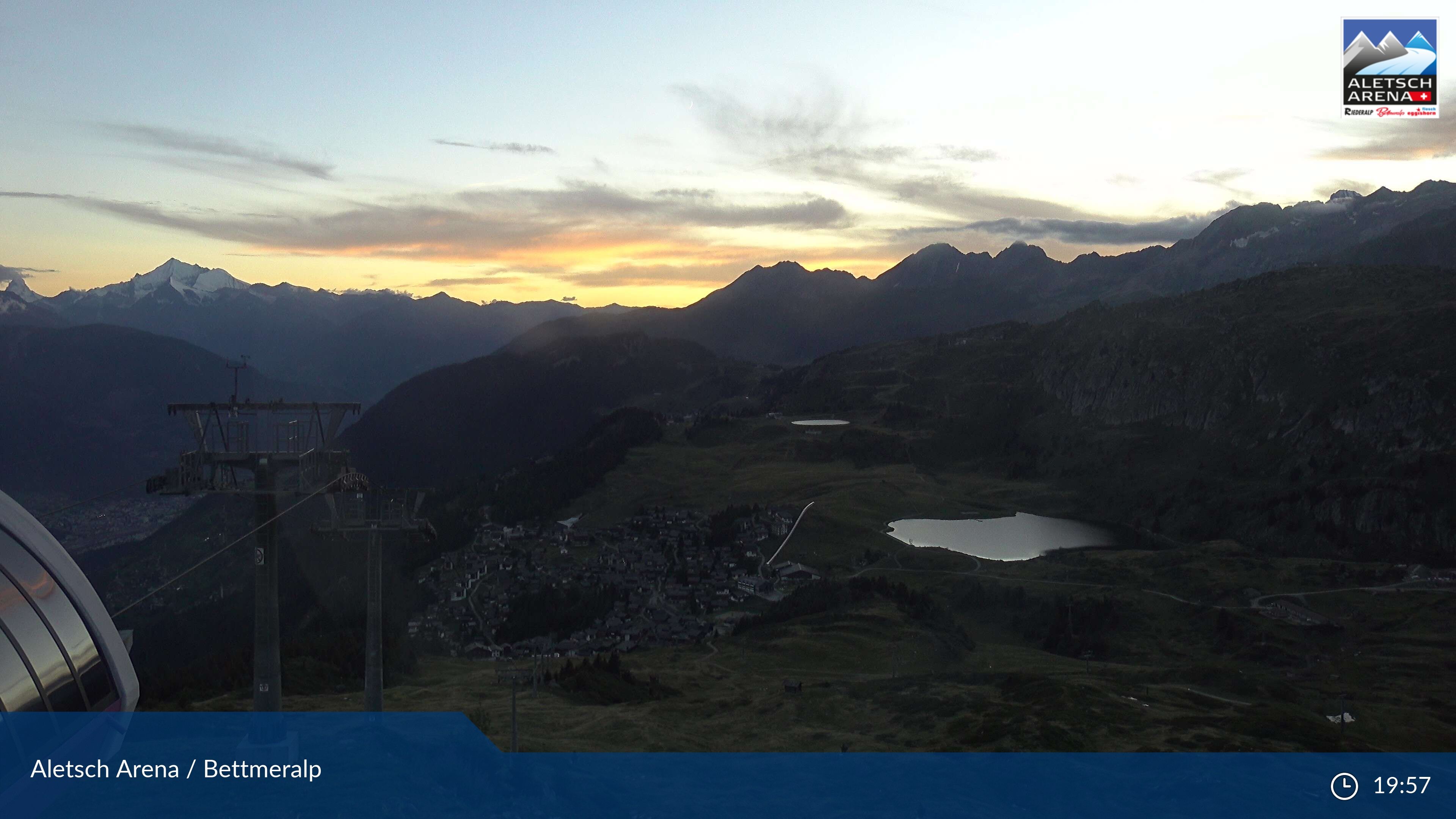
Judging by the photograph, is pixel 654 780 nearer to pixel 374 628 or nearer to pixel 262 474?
pixel 374 628

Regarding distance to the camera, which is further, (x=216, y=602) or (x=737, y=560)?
(x=216, y=602)

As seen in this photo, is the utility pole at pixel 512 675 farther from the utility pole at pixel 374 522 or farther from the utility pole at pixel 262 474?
the utility pole at pixel 262 474

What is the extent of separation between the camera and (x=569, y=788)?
40.6 metres

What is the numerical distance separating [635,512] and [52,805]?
170149 millimetres

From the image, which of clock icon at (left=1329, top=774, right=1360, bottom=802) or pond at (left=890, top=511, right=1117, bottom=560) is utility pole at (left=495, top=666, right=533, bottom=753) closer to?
clock icon at (left=1329, top=774, right=1360, bottom=802)

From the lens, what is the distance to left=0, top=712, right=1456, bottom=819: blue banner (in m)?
32.8

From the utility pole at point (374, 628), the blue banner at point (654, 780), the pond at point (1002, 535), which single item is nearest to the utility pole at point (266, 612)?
the blue banner at point (654, 780)

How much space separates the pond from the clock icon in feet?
327

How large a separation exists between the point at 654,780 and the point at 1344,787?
1337 inches

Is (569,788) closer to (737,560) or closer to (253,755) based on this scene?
(253,755)

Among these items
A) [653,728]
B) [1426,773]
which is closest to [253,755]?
[653,728]

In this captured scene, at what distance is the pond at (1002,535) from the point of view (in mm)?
158250

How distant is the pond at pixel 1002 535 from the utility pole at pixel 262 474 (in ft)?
398

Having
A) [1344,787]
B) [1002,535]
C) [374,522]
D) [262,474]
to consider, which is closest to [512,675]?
[374,522]
